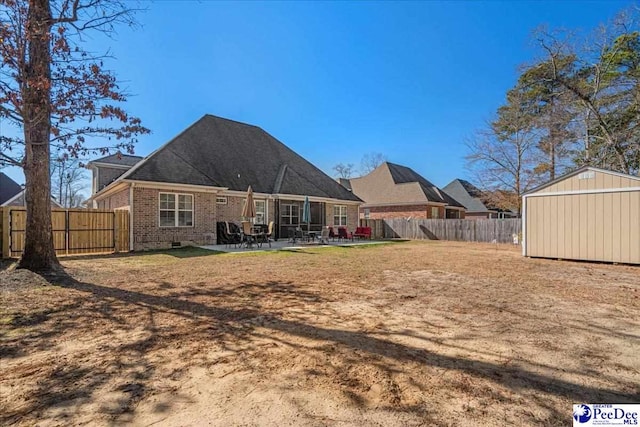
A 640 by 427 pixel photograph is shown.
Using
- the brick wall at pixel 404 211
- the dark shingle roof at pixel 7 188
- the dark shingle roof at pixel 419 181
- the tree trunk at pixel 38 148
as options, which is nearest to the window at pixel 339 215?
the brick wall at pixel 404 211

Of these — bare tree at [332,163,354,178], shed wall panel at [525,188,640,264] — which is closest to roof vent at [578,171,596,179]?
shed wall panel at [525,188,640,264]

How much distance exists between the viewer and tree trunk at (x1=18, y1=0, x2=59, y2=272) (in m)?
6.54

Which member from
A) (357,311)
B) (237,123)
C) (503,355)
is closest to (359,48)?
(237,123)

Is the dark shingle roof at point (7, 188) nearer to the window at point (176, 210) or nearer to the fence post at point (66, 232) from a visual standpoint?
the fence post at point (66, 232)

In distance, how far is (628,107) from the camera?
15562 mm

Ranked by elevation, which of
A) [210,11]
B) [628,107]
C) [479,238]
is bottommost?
[479,238]

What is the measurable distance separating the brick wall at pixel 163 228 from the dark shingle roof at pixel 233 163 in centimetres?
72

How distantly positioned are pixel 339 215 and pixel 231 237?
28.9 feet

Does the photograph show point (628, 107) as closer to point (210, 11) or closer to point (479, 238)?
point (479, 238)

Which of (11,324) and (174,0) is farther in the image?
(174,0)

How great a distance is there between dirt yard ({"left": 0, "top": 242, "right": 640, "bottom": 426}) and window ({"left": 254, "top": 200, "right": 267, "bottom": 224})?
11.5 meters

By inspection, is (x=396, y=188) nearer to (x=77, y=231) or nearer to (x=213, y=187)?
A: (x=213, y=187)

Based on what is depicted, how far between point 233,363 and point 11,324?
322cm

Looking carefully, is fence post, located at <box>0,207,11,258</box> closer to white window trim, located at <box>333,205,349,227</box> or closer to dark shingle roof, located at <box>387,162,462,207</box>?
white window trim, located at <box>333,205,349,227</box>
